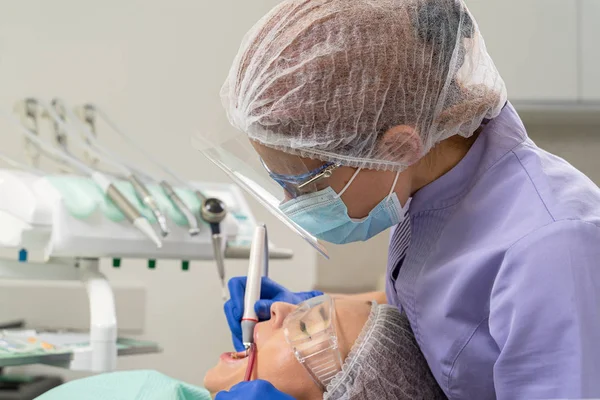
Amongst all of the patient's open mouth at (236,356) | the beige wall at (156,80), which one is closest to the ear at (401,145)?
the patient's open mouth at (236,356)

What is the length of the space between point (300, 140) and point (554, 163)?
379 millimetres

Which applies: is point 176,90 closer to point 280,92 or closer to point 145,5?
point 145,5

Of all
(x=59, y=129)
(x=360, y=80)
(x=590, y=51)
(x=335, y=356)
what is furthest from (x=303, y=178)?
(x=590, y=51)

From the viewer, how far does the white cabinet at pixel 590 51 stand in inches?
103

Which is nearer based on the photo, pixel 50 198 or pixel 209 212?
pixel 50 198

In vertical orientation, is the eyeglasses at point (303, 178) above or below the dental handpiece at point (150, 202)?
above

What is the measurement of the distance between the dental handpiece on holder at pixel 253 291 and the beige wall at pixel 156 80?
4.63ft

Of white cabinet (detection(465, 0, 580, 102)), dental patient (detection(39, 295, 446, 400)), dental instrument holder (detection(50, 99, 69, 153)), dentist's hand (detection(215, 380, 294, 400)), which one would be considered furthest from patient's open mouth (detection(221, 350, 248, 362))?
white cabinet (detection(465, 0, 580, 102))

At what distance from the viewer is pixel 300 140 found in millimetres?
949

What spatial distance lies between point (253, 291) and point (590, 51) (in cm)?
202

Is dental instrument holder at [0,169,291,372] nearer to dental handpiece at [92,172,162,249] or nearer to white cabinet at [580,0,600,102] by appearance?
dental handpiece at [92,172,162,249]

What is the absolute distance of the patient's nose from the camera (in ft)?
3.61

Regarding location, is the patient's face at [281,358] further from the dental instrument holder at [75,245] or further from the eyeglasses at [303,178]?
the dental instrument holder at [75,245]

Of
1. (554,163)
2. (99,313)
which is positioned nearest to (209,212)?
(99,313)
